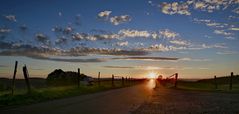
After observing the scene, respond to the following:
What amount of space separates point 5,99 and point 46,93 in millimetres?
6503

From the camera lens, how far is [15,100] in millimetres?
22016

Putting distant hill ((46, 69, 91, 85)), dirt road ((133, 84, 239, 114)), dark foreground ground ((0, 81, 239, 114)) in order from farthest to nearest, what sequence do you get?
distant hill ((46, 69, 91, 85)), dirt road ((133, 84, 239, 114)), dark foreground ground ((0, 81, 239, 114))

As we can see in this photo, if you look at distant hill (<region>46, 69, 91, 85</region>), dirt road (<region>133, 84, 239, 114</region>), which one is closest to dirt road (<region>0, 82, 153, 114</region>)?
dirt road (<region>133, 84, 239, 114</region>)

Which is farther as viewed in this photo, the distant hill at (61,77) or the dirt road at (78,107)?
the distant hill at (61,77)

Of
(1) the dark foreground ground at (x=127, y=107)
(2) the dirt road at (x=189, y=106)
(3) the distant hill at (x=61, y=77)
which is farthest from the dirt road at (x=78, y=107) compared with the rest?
(3) the distant hill at (x=61, y=77)

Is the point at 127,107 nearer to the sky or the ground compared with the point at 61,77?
nearer to the ground

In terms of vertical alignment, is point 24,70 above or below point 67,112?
above

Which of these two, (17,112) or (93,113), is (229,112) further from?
(17,112)

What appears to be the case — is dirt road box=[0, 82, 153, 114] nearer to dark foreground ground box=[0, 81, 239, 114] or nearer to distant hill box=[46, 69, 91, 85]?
dark foreground ground box=[0, 81, 239, 114]

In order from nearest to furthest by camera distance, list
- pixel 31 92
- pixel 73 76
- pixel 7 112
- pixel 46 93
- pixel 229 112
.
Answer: pixel 7 112 < pixel 229 112 < pixel 31 92 < pixel 46 93 < pixel 73 76

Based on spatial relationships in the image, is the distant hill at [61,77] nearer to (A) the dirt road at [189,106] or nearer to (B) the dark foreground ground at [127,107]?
(A) the dirt road at [189,106]

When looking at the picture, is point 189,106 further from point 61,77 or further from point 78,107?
point 61,77

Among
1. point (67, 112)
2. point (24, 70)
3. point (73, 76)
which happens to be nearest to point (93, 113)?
point (67, 112)

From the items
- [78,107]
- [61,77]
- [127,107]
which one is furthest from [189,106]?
[61,77]
